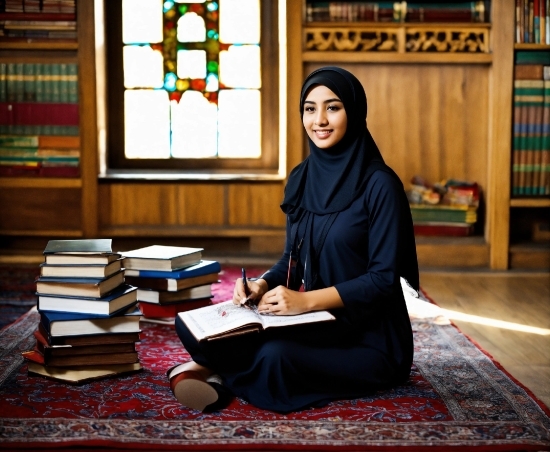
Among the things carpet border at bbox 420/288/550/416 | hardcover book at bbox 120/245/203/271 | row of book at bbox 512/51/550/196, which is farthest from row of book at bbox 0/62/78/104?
carpet border at bbox 420/288/550/416

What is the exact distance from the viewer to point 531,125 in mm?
4594

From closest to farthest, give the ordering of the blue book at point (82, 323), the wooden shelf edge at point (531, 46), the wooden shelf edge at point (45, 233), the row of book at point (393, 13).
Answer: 1. the blue book at point (82, 323)
2. the wooden shelf edge at point (531, 46)
3. the row of book at point (393, 13)
4. the wooden shelf edge at point (45, 233)

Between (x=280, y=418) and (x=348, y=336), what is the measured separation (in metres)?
0.35

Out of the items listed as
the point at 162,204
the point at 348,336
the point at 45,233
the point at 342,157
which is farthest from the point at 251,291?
the point at 45,233

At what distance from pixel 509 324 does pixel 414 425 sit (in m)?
1.43

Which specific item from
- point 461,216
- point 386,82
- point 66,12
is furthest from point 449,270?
point 66,12

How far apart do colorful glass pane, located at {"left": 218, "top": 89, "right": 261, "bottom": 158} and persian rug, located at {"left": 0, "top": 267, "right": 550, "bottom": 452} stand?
2799 millimetres

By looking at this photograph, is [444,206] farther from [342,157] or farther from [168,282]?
[342,157]

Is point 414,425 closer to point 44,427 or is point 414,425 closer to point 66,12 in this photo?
point 44,427

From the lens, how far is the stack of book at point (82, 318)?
2.43 meters

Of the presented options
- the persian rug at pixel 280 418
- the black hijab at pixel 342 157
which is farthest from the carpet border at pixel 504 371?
the black hijab at pixel 342 157

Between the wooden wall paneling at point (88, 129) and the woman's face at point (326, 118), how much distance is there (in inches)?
108

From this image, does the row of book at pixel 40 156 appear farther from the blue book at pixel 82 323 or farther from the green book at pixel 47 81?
the blue book at pixel 82 323

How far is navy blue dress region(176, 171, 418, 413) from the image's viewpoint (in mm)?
2199
